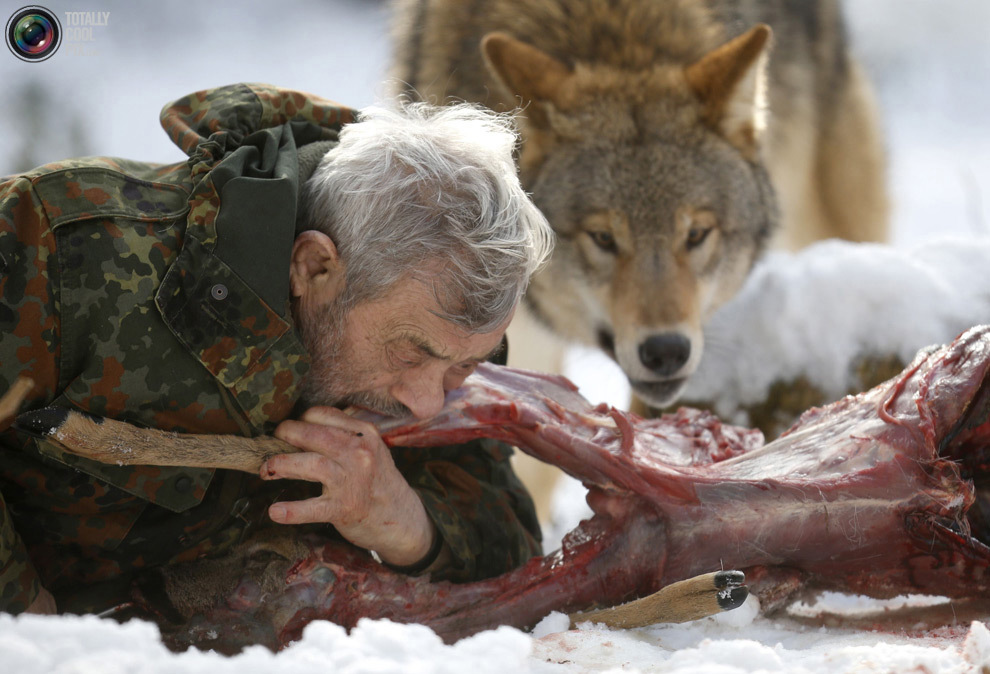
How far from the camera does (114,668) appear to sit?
132cm

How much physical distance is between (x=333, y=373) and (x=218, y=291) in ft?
1.10

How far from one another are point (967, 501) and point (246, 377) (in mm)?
1649

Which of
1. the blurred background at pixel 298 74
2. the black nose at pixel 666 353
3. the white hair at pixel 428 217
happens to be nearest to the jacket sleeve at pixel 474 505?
the white hair at pixel 428 217

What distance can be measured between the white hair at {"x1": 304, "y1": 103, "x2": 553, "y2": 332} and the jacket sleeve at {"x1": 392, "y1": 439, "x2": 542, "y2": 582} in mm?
561

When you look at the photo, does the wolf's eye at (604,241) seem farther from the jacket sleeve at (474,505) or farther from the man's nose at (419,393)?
→ the man's nose at (419,393)

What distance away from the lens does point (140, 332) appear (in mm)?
1902

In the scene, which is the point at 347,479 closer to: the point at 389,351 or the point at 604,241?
the point at 389,351

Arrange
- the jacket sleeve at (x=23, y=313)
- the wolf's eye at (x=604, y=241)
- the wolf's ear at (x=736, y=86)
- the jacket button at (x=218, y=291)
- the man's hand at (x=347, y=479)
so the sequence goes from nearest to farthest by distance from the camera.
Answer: the jacket sleeve at (x=23, y=313) → the jacket button at (x=218, y=291) → the man's hand at (x=347, y=479) → the wolf's ear at (x=736, y=86) → the wolf's eye at (x=604, y=241)

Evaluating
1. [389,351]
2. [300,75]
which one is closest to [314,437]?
[389,351]

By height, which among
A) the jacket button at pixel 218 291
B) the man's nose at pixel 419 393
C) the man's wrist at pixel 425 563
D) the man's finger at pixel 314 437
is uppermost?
the jacket button at pixel 218 291

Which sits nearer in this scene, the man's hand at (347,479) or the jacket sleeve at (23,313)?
the jacket sleeve at (23,313)

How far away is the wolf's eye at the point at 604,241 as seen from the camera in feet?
13.2

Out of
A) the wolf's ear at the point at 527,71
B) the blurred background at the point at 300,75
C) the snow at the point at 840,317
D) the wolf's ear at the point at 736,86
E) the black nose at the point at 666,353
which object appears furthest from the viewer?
the blurred background at the point at 300,75

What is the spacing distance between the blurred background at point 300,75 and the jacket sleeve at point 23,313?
17.5 ft
